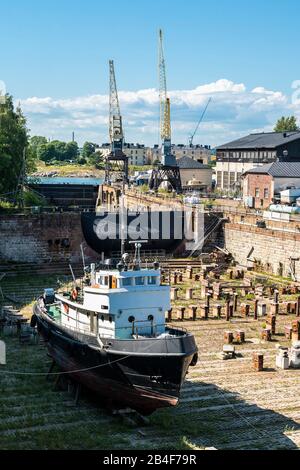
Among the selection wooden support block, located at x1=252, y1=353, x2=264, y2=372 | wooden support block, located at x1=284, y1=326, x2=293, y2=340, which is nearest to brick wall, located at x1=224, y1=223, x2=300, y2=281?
wooden support block, located at x1=284, y1=326, x2=293, y2=340

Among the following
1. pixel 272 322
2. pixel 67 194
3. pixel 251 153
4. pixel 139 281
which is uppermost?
pixel 251 153

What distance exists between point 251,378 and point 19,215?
2251cm

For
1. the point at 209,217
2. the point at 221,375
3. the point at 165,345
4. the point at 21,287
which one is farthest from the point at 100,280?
the point at 209,217

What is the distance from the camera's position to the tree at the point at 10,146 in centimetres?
4953

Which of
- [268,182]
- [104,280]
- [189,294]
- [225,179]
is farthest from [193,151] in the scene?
[104,280]

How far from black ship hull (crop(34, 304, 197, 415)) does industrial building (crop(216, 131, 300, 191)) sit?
4472 centimetres

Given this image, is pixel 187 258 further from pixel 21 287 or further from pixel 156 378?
pixel 156 378

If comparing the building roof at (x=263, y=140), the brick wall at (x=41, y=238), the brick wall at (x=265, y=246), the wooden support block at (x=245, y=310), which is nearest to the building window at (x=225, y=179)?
the building roof at (x=263, y=140)

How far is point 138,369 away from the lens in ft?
50.8

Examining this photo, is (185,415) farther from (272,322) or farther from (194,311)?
(194,311)

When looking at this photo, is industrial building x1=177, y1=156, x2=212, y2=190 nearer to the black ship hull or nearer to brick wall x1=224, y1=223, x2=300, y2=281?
brick wall x1=224, y1=223, x2=300, y2=281

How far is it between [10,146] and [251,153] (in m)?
23.8

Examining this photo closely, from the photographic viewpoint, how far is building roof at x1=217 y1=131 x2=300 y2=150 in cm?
5931

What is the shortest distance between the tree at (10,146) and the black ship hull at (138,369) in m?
33.7
